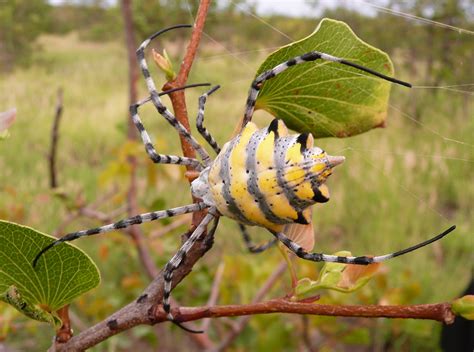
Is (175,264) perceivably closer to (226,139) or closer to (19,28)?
(226,139)

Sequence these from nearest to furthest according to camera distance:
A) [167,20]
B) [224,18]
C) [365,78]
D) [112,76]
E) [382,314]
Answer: [382,314]
[365,78]
[224,18]
[167,20]
[112,76]

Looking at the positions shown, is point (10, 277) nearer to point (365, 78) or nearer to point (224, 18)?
point (365, 78)

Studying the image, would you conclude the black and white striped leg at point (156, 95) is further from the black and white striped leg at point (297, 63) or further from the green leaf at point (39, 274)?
the green leaf at point (39, 274)

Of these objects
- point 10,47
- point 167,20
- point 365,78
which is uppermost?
point 365,78

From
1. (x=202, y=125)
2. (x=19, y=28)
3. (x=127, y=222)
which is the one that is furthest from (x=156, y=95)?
(x=19, y=28)

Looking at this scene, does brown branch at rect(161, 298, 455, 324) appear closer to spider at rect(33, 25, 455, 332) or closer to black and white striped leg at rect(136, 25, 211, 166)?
spider at rect(33, 25, 455, 332)

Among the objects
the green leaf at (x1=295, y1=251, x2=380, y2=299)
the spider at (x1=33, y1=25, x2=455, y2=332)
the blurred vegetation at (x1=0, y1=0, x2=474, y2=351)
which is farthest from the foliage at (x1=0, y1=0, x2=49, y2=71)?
the green leaf at (x1=295, y1=251, x2=380, y2=299)

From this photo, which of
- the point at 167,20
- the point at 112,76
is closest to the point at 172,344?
the point at 167,20

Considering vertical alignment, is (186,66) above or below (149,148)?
above
